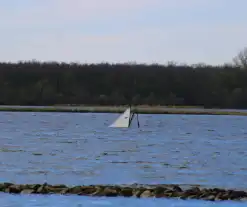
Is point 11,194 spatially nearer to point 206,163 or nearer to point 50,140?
point 206,163

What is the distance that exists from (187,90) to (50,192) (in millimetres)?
121149

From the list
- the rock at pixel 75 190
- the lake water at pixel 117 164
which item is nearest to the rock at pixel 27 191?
the lake water at pixel 117 164

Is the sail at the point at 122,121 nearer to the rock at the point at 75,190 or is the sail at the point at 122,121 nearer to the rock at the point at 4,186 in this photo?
the rock at the point at 4,186

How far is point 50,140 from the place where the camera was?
3859 centimetres

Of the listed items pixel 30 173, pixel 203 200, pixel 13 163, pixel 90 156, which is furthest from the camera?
pixel 90 156

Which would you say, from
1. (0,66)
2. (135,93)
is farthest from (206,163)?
(0,66)

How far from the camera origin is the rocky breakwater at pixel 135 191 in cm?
1716

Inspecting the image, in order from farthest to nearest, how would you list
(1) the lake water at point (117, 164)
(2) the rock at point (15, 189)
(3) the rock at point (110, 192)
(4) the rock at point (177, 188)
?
(4) the rock at point (177, 188), (2) the rock at point (15, 189), (3) the rock at point (110, 192), (1) the lake water at point (117, 164)

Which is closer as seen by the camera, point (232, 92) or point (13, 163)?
point (13, 163)

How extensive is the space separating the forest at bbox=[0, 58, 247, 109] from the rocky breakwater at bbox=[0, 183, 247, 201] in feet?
342

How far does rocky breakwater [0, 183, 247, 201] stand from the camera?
17156mm

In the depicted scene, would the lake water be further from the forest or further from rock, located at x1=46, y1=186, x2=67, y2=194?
the forest

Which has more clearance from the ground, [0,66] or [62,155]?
[0,66]

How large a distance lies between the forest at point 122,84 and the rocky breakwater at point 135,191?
342 ft
